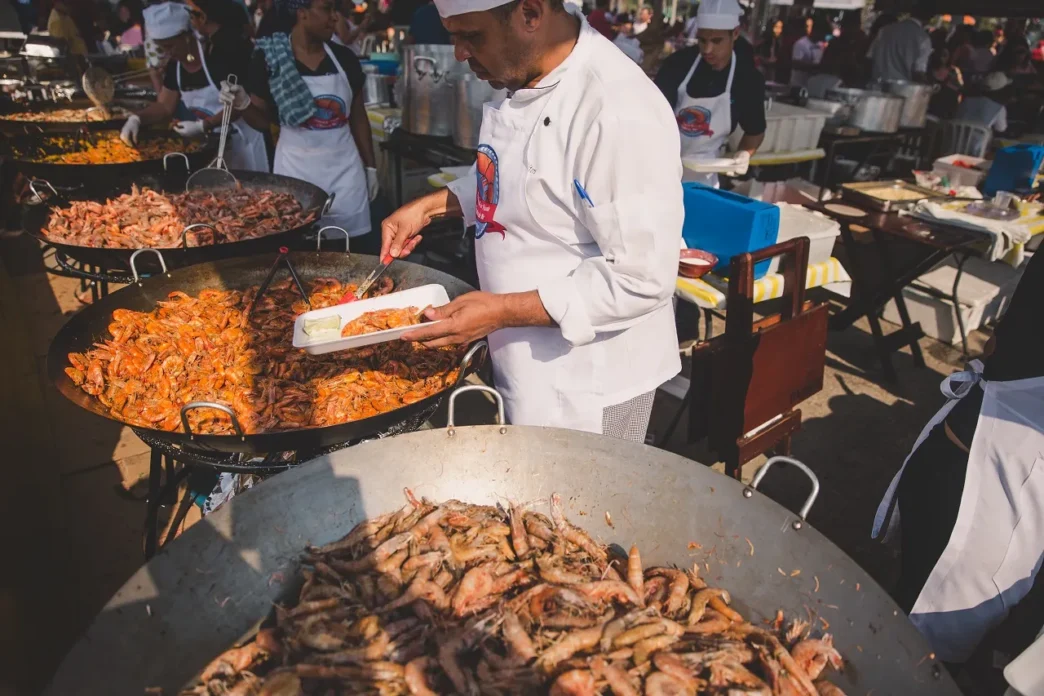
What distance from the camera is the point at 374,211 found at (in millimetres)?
7676

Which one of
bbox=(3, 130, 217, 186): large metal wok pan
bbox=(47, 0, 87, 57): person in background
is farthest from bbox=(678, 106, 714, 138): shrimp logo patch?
bbox=(47, 0, 87, 57): person in background

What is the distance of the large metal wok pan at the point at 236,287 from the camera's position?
2045 mm

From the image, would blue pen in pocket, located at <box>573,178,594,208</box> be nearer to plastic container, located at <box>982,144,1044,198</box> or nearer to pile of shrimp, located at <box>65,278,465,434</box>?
pile of shrimp, located at <box>65,278,465,434</box>

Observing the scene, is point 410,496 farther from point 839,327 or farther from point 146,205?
point 839,327

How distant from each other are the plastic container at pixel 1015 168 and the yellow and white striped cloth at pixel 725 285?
313 cm

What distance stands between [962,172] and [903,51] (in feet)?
19.0

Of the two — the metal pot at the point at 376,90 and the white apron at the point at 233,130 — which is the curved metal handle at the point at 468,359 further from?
the metal pot at the point at 376,90

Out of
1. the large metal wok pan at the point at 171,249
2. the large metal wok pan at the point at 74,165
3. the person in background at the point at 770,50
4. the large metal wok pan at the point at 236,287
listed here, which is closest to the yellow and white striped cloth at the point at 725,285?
the large metal wok pan at the point at 236,287

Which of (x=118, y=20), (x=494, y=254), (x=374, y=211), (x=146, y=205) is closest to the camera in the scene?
(x=494, y=254)

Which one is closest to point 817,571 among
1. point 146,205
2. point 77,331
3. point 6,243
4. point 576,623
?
point 576,623

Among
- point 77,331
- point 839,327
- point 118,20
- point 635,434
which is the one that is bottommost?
point 839,327

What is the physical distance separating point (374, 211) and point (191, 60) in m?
2.44

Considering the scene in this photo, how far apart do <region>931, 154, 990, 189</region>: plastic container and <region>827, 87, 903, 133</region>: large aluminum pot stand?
1544 millimetres

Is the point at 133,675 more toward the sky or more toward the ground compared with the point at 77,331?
more toward the ground
